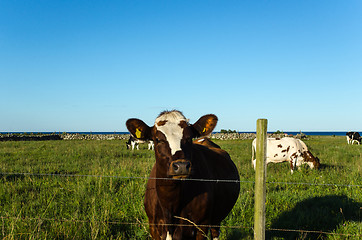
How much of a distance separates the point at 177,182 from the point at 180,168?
0.36 metres

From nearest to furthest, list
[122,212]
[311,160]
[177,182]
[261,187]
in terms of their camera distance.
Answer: [261,187]
[177,182]
[122,212]
[311,160]

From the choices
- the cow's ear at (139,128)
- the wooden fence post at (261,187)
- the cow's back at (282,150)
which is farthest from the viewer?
the cow's back at (282,150)

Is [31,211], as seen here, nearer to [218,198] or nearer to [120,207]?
[120,207]

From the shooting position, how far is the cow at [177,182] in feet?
9.82

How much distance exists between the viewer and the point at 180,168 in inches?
106

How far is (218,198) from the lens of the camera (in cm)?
A: 372

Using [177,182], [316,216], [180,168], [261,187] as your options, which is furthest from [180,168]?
[316,216]

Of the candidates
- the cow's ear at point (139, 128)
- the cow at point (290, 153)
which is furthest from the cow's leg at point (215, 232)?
the cow at point (290, 153)

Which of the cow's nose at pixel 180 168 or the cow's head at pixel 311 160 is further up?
the cow's head at pixel 311 160

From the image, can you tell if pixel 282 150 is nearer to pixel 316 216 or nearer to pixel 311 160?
pixel 311 160

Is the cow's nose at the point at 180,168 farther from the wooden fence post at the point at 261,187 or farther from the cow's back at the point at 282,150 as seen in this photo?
the cow's back at the point at 282,150

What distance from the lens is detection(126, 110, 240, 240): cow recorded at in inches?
118

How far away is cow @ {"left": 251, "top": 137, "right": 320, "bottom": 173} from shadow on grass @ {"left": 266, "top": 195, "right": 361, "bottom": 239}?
503 cm

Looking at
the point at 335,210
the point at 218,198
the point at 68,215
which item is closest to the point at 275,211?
the point at 335,210
